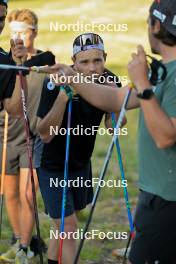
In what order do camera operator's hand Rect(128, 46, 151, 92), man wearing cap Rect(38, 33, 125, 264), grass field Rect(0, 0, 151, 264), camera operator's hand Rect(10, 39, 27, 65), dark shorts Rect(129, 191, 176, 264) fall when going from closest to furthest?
camera operator's hand Rect(128, 46, 151, 92) < dark shorts Rect(129, 191, 176, 264) < camera operator's hand Rect(10, 39, 27, 65) < man wearing cap Rect(38, 33, 125, 264) < grass field Rect(0, 0, 151, 264)

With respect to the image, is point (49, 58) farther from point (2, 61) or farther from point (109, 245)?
point (109, 245)

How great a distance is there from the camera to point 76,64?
233 inches

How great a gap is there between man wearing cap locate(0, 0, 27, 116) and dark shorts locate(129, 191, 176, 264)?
65.2 inches

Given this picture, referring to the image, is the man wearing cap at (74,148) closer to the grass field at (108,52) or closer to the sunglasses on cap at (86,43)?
the sunglasses on cap at (86,43)

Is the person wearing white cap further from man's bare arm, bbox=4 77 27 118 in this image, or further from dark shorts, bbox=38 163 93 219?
man's bare arm, bbox=4 77 27 118

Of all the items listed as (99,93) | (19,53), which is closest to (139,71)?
(99,93)

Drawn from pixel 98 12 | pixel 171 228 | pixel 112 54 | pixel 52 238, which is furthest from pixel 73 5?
pixel 171 228

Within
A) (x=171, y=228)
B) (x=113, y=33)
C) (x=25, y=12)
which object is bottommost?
(x=171, y=228)

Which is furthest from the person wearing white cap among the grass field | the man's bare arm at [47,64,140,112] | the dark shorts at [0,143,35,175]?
the man's bare arm at [47,64,140,112]

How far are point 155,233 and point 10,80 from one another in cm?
187

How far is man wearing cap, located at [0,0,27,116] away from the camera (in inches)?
211

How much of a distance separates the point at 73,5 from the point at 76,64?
2559 centimetres

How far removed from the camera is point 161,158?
4.16 m

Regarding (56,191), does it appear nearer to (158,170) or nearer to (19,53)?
(19,53)
